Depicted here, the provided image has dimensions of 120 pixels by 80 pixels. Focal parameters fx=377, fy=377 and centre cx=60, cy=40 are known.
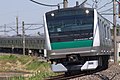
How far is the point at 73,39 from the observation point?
58.6 feet

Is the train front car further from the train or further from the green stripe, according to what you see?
Result: the train

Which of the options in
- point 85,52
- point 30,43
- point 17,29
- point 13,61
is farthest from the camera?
point 17,29

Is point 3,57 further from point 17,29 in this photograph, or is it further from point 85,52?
point 85,52

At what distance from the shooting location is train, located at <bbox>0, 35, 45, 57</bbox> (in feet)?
185

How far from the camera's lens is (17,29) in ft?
223

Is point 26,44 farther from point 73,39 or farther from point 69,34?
point 73,39

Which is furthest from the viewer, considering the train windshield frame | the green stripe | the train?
the train

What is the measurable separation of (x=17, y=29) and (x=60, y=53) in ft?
167

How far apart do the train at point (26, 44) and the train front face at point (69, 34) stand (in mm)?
35496

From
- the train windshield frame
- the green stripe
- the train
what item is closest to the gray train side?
the train

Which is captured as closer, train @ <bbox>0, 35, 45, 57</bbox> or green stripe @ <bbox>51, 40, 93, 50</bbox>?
green stripe @ <bbox>51, 40, 93, 50</bbox>

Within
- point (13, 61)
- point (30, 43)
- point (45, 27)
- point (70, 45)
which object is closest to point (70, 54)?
point (70, 45)

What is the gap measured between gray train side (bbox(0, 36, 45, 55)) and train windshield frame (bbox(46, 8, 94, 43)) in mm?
35933

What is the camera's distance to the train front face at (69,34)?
17.8 meters
